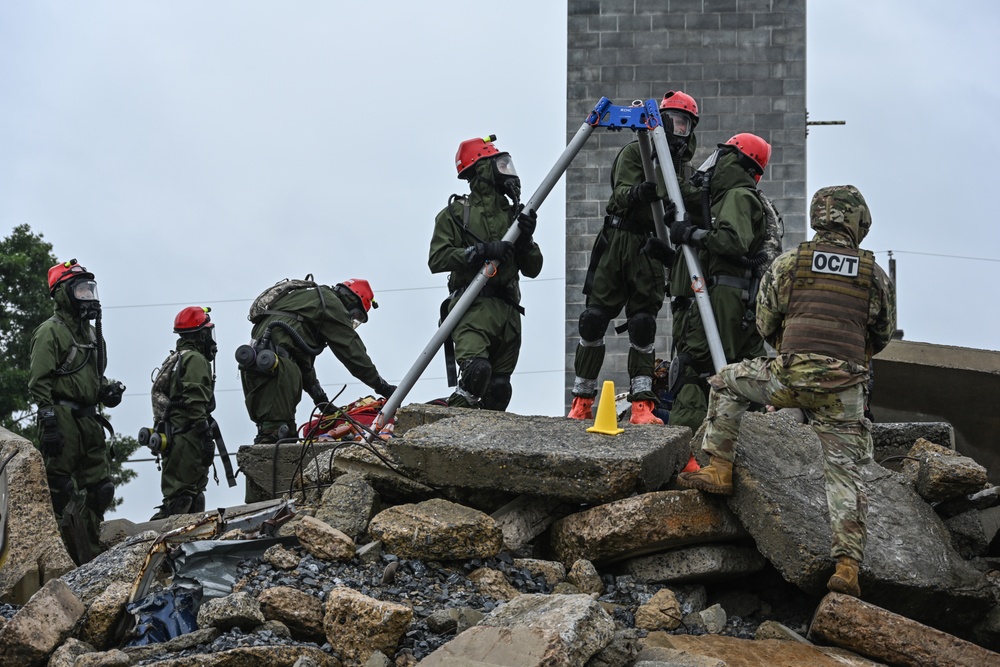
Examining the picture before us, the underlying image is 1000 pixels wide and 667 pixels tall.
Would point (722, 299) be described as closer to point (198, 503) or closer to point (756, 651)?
point (756, 651)

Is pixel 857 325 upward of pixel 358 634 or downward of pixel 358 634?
upward

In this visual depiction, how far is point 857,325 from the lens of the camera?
616 cm

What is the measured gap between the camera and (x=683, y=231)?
823 centimetres

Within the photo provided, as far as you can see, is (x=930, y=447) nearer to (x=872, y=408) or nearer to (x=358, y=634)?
(x=872, y=408)

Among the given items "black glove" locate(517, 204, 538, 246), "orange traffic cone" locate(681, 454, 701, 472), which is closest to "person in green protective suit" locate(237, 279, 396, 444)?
"black glove" locate(517, 204, 538, 246)

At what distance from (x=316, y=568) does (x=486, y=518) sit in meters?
0.85

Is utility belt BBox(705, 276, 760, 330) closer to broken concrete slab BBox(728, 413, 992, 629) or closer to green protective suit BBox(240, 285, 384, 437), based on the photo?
broken concrete slab BBox(728, 413, 992, 629)

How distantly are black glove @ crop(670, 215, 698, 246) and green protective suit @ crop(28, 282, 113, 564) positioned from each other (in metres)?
4.96

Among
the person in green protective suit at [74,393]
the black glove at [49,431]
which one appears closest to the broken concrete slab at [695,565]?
the person in green protective suit at [74,393]

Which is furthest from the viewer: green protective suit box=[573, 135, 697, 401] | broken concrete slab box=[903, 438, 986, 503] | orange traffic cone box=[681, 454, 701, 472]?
green protective suit box=[573, 135, 697, 401]

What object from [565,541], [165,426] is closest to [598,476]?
[565,541]

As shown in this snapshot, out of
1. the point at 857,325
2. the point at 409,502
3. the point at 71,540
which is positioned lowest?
the point at 71,540

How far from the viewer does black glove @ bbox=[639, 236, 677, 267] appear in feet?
28.5

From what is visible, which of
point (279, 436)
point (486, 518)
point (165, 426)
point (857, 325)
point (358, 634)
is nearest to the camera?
point (358, 634)
